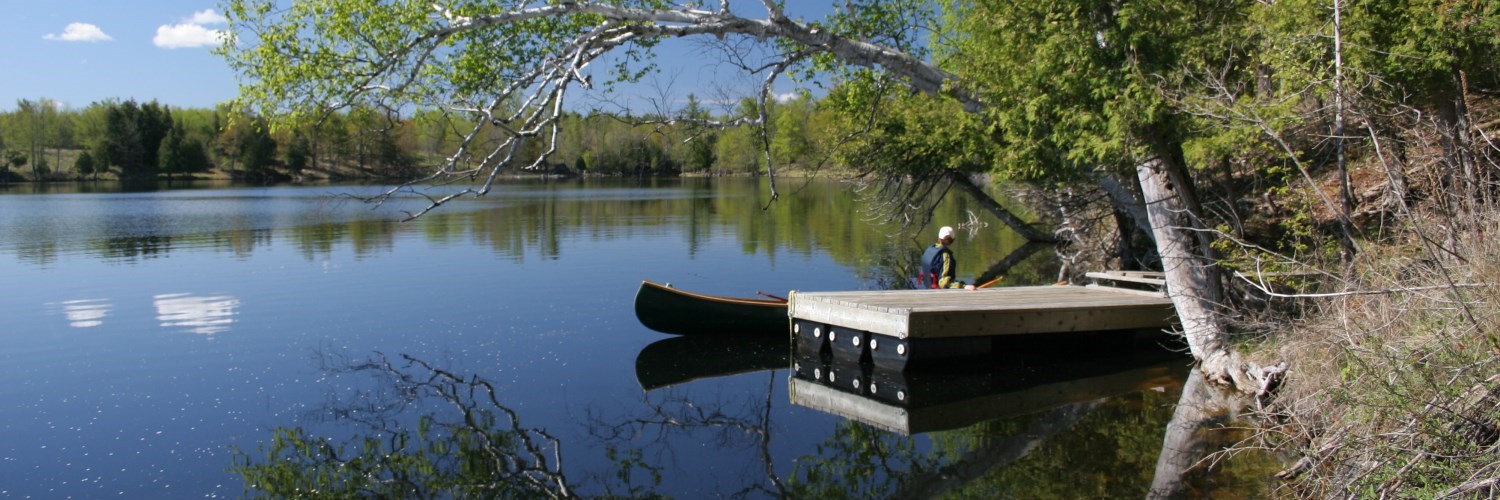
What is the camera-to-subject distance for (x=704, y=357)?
12.5 metres

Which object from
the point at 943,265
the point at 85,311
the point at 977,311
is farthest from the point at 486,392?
the point at 85,311

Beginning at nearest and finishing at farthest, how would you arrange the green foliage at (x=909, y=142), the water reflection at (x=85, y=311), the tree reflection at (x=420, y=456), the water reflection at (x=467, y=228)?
the tree reflection at (x=420, y=456) < the water reflection at (x=85, y=311) < the green foliage at (x=909, y=142) < the water reflection at (x=467, y=228)

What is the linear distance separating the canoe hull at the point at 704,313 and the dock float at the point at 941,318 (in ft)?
2.83

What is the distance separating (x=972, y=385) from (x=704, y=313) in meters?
3.93

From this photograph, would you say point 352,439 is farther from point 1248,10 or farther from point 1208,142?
point 1248,10

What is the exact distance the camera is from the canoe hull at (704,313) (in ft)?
43.0

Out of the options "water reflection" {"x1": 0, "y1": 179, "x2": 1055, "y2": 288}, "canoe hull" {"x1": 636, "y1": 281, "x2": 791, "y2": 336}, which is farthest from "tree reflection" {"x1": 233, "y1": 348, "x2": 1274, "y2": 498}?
"water reflection" {"x1": 0, "y1": 179, "x2": 1055, "y2": 288}

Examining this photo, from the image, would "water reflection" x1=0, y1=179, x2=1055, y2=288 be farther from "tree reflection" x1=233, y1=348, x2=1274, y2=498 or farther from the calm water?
"tree reflection" x1=233, y1=348, x2=1274, y2=498

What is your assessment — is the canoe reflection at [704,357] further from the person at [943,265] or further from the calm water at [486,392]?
the person at [943,265]

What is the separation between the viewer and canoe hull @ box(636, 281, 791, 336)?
13.1m

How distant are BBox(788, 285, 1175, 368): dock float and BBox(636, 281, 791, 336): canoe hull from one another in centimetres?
86

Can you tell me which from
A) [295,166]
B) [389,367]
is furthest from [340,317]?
[295,166]

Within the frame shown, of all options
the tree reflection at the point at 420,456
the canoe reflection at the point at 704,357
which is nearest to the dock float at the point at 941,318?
the canoe reflection at the point at 704,357

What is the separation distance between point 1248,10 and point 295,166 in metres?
80.5
